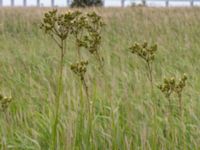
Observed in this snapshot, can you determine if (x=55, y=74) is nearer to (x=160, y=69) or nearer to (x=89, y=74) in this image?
(x=89, y=74)

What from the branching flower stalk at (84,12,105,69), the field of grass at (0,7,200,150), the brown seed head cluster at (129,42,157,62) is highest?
the branching flower stalk at (84,12,105,69)

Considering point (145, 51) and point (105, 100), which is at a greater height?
point (145, 51)

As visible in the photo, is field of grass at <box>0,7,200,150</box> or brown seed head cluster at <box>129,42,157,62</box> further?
field of grass at <box>0,7,200,150</box>

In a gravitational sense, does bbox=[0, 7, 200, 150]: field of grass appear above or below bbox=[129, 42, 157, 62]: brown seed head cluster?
below

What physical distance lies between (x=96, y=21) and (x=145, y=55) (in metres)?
0.42

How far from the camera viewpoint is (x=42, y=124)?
305 centimetres

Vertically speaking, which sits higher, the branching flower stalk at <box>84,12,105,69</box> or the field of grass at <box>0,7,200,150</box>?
the branching flower stalk at <box>84,12,105,69</box>

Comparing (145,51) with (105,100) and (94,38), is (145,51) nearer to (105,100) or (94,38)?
(94,38)

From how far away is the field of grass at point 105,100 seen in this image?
267 cm

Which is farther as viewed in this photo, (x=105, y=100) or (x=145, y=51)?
(x=105, y=100)

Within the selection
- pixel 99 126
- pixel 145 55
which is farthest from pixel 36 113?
pixel 145 55

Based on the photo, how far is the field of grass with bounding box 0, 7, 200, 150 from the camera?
2668 mm

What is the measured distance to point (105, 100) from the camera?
3.60 m

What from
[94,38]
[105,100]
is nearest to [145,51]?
[94,38]
